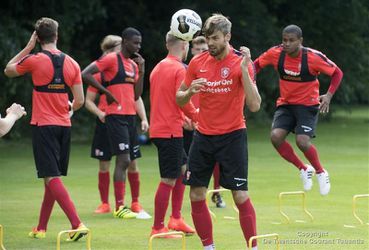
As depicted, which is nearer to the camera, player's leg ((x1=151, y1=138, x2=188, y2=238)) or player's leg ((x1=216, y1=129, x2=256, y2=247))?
player's leg ((x1=216, y1=129, x2=256, y2=247))

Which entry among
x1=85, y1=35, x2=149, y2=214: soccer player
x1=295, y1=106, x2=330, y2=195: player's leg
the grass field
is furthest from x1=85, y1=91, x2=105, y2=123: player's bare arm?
x1=295, y1=106, x2=330, y2=195: player's leg

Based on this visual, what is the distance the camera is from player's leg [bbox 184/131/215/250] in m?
8.83

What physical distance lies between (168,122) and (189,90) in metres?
2.04

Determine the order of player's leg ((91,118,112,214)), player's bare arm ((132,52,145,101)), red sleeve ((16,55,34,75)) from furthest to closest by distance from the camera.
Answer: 1. player's leg ((91,118,112,214))
2. player's bare arm ((132,52,145,101))
3. red sleeve ((16,55,34,75))

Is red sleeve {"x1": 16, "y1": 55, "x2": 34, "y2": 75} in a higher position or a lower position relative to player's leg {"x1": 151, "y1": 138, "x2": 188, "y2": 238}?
higher

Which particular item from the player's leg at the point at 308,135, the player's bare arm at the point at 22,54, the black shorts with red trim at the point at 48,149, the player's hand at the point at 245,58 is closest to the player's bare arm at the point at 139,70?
the player's leg at the point at 308,135

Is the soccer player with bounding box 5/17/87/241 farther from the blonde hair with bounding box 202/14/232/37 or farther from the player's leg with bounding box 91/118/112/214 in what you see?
the player's leg with bounding box 91/118/112/214

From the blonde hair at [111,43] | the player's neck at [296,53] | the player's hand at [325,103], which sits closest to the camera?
the player's hand at [325,103]

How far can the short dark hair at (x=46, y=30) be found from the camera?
33.0 ft

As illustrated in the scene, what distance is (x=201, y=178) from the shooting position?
29.0ft

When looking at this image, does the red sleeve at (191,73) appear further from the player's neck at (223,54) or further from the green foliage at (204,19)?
the green foliage at (204,19)

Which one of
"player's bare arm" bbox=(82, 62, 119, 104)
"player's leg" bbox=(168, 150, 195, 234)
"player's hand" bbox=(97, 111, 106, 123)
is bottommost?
"player's leg" bbox=(168, 150, 195, 234)

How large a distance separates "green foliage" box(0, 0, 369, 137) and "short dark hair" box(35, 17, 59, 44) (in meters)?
12.4

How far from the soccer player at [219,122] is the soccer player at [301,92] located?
353cm
